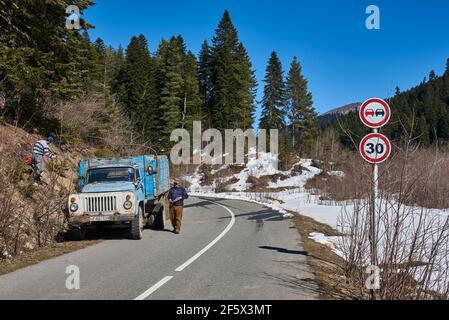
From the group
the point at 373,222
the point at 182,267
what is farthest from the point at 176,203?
the point at 373,222

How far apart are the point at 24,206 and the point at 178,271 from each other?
625 cm

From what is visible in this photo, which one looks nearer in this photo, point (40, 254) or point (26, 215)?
point (40, 254)

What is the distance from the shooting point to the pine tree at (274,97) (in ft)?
248

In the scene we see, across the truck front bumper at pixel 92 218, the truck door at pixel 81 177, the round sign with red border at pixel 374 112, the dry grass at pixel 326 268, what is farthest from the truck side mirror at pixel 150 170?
the round sign with red border at pixel 374 112

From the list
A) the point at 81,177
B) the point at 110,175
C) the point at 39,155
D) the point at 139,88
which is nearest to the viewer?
the point at 110,175

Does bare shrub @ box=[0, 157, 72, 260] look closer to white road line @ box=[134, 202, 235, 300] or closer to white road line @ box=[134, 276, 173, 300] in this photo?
white road line @ box=[134, 202, 235, 300]

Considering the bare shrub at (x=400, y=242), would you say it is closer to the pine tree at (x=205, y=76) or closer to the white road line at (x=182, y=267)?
the white road line at (x=182, y=267)

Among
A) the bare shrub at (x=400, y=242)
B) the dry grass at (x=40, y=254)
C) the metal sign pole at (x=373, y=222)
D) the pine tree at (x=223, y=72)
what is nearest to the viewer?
the bare shrub at (x=400, y=242)

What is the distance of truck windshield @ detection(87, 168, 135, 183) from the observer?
1431cm

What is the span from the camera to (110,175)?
14.4 meters

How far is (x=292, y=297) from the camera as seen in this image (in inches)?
266

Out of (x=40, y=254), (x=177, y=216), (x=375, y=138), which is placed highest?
(x=375, y=138)

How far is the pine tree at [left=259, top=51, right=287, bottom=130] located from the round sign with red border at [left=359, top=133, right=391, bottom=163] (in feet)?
222

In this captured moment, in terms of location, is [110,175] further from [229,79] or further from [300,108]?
[300,108]
